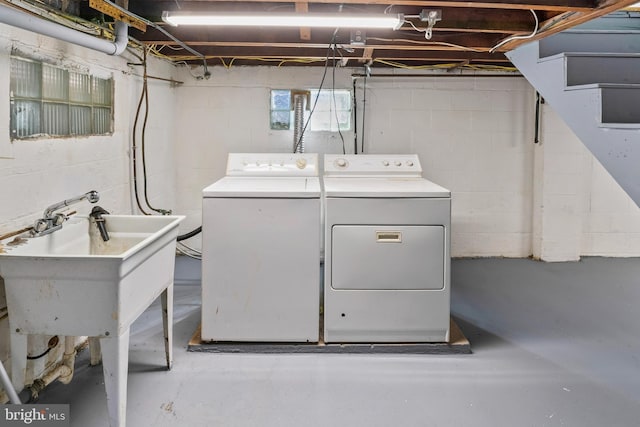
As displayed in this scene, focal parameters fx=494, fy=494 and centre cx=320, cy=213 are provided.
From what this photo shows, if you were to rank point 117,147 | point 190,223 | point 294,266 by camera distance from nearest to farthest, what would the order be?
1. point 294,266
2. point 117,147
3. point 190,223

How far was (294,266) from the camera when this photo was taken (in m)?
2.80

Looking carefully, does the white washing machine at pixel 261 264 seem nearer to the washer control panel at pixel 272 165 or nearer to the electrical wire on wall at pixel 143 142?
the washer control panel at pixel 272 165

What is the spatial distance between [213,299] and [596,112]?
2223 mm

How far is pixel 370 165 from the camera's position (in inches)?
151

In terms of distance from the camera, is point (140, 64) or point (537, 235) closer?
point (140, 64)

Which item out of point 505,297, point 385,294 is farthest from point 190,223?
point 505,297

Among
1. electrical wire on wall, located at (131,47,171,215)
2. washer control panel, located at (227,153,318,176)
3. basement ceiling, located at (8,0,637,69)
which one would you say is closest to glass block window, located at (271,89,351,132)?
basement ceiling, located at (8,0,637,69)

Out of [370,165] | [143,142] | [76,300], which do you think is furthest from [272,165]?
[76,300]

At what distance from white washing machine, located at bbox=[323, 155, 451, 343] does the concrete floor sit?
0.18m

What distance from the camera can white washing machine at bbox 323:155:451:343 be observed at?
2811mm

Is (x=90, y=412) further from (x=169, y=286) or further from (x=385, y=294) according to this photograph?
(x=385, y=294)

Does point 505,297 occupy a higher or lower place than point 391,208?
lower

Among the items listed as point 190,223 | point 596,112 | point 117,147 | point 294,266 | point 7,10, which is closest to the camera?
point 7,10

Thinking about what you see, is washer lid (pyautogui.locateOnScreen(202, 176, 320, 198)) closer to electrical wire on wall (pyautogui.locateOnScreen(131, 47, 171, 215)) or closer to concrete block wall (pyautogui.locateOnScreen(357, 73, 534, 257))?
electrical wire on wall (pyautogui.locateOnScreen(131, 47, 171, 215))
